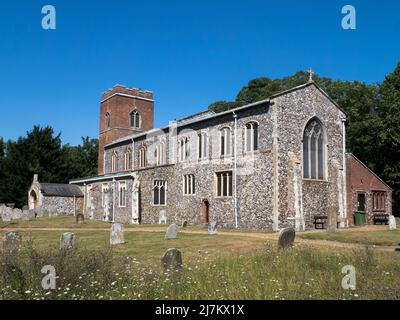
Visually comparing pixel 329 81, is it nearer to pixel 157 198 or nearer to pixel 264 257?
pixel 157 198

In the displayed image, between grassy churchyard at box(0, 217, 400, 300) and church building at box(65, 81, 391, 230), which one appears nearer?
grassy churchyard at box(0, 217, 400, 300)

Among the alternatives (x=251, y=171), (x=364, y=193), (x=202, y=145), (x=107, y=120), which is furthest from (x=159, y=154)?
(x=364, y=193)

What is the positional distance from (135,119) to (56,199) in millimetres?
13118

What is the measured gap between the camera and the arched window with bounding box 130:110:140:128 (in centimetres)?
4912

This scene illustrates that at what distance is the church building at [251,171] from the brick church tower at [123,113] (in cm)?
1187

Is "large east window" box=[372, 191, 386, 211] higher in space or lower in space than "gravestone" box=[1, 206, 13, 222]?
higher

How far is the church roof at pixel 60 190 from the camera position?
43281 mm

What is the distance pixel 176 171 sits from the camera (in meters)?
32.8

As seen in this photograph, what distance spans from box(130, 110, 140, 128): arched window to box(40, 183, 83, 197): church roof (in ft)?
32.7

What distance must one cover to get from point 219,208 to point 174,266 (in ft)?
57.2

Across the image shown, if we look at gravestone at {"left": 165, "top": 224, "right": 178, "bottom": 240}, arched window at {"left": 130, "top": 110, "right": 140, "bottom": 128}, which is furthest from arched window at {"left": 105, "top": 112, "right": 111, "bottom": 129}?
gravestone at {"left": 165, "top": 224, "right": 178, "bottom": 240}

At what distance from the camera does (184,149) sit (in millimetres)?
32688

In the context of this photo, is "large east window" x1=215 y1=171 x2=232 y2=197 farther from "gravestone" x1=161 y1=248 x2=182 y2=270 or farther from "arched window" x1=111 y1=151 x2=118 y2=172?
"arched window" x1=111 y1=151 x2=118 y2=172
